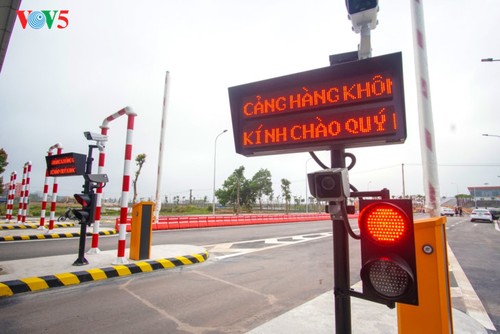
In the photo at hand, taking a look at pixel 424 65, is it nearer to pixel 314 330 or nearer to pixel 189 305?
pixel 314 330

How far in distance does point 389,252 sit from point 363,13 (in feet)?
7.67

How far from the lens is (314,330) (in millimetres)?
3037

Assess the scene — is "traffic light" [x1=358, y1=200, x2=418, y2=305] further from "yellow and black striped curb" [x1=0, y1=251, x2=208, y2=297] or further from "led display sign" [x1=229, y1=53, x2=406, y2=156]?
"yellow and black striped curb" [x1=0, y1=251, x2=208, y2=297]

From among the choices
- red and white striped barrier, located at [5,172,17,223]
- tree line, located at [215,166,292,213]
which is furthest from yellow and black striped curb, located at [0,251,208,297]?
tree line, located at [215,166,292,213]

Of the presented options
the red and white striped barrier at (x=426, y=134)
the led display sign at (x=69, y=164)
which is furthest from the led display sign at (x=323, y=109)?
the led display sign at (x=69, y=164)

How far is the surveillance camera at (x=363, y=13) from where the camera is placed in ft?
8.57

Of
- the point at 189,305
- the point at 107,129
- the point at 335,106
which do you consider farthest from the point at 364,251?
the point at 107,129

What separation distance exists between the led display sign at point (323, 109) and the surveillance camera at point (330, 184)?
387 mm

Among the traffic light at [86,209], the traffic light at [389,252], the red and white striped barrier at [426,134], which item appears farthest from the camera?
the traffic light at [86,209]

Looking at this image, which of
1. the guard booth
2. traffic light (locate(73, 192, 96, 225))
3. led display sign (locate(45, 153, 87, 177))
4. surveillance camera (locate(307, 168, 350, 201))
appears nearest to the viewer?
surveillance camera (locate(307, 168, 350, 201))

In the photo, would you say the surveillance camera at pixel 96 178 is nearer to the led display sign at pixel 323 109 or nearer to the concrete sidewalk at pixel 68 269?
the concrete sidewalk at pixel 68 269

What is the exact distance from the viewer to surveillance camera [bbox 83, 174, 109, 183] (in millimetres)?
5973

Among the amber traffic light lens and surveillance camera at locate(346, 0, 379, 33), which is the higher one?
surveillance camera at locate(346, 0, 379, 33)

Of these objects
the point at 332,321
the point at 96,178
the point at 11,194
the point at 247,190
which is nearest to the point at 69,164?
the point at 96,178
